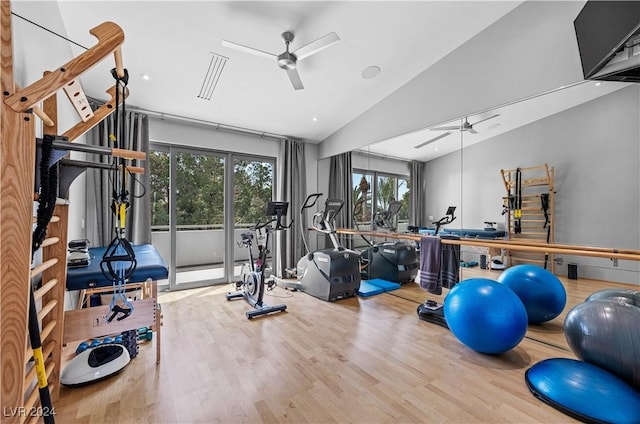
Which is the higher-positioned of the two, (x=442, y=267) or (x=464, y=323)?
(x=442, y=267)

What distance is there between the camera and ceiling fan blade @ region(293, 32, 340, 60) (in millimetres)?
2350

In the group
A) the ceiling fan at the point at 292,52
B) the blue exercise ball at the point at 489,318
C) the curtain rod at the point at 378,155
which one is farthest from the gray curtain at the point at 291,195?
the blue exercise ball at the point at 489,318

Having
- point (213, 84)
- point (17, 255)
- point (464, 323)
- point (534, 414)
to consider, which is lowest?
point (534, 414)

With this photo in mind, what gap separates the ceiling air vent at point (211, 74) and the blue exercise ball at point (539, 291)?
3823 mm

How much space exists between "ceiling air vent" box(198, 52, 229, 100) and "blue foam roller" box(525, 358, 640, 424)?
391 centimetres

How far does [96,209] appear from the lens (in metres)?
3.40

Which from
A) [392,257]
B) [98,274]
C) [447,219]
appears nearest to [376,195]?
[392,257]

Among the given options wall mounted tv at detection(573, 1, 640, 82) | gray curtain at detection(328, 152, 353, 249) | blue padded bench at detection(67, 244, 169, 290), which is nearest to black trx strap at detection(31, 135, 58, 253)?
blue padded bench at detection(67, 244, 169, 290)

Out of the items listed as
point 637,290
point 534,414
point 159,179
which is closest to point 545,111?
point 637,290

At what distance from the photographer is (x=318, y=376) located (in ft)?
6.52

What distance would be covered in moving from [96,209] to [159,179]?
0.90m

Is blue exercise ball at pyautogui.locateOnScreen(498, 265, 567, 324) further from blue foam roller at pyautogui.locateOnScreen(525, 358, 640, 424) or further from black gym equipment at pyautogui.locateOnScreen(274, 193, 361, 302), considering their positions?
black gym equipment at pyautogui.locateOnScreen(274, 193, 361, 302)

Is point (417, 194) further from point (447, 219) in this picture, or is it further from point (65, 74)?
point (65, 74)

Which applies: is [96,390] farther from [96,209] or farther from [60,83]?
[96,209]
